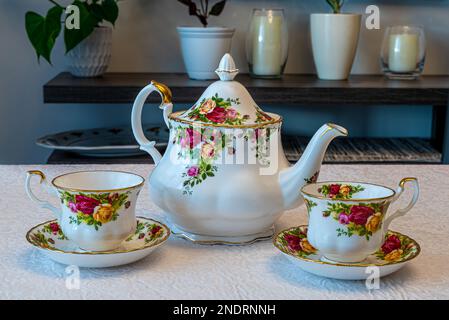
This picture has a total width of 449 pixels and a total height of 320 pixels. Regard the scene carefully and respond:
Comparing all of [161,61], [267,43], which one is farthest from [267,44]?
[161,61]

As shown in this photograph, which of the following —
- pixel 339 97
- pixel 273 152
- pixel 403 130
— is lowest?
pixel 403 130

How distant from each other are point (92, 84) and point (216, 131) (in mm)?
1436

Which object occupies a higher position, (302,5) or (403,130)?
(302,5)

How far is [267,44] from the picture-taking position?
2402mm

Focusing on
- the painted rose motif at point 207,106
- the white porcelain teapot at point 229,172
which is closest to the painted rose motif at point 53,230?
the white porcelain teapot at point 229,172

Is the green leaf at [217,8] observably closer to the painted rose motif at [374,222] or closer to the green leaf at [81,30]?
the green leaf at [81,30]

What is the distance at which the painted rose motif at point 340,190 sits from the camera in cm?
91

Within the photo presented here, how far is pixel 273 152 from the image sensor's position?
0.97m

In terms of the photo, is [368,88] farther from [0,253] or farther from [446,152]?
[0,253]

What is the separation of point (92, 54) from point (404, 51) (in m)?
1.04

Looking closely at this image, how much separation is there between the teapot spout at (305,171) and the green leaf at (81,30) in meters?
1.48

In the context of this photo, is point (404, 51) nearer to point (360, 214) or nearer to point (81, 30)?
point (81, 30)
